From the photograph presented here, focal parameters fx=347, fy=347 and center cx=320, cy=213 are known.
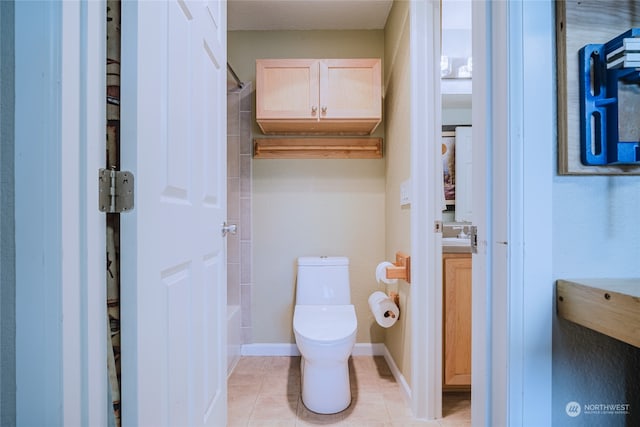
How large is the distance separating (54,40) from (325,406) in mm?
1785

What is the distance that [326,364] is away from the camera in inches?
68.5

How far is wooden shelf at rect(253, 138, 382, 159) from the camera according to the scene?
2.51 metres

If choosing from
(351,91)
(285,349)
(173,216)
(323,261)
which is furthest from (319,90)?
(285,349)

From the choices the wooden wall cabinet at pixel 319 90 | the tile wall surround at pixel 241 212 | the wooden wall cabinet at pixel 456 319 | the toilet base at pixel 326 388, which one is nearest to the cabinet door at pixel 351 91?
the wooden wall cabinet at pixel 319 90

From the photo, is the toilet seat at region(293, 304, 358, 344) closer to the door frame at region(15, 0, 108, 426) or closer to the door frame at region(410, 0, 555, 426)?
the door frame at region(410, 0, 555, 426)

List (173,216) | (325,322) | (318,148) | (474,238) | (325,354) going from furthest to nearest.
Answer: (318,148) → (325,322) → (325,354) → (173,216) → (474,238)

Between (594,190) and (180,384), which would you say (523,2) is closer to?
(594,190)

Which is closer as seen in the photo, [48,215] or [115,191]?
[48,215]

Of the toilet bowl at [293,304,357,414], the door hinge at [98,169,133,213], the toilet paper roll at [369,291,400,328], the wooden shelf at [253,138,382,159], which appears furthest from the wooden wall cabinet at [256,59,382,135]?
the door hinge at [98,169,133,213]

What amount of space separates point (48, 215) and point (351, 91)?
196 centimetres

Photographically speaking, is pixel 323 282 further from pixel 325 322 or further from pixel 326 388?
pixel 326 388

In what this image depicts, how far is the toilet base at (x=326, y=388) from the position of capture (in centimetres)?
175

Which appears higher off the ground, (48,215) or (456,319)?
(48,215)

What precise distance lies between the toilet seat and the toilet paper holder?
0.33 meters
